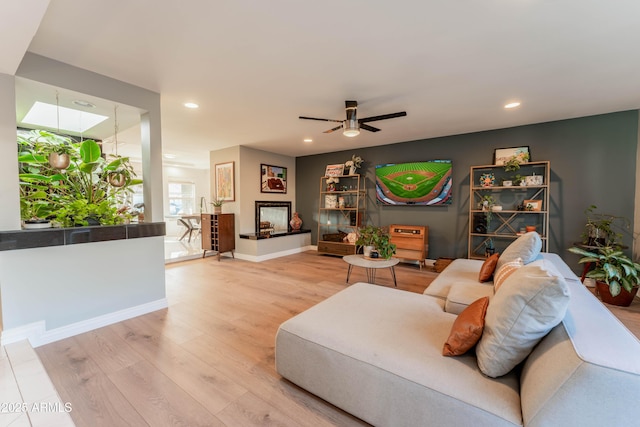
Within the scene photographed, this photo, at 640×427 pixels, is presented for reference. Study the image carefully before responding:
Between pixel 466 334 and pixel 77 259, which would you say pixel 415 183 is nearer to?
pixel 466 334

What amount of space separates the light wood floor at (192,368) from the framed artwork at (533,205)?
3451 mm

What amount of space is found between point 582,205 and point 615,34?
282 cm

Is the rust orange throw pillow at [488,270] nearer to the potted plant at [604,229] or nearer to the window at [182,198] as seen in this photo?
the potted plant at [604,229]

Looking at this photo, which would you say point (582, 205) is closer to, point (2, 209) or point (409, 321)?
point (409, 321)

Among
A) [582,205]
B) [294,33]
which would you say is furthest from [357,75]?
[582,205]

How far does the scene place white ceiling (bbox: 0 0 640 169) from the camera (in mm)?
1666

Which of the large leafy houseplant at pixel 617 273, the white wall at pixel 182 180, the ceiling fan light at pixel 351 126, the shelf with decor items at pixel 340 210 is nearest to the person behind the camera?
the large leafy houseplant at pixel 617 273

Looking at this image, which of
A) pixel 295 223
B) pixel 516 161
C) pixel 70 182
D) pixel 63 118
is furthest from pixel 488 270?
pixel 63 118

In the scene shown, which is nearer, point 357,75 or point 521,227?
point 357,75

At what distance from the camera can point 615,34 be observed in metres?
1.88

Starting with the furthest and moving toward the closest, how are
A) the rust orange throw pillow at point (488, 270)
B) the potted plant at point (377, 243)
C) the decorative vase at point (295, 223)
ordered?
the decorative vase at point (295, 223) → the potted plant at point (377, 243) → the rust orange throw pillow at point (488, 270)

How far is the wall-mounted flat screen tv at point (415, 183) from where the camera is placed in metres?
4.73

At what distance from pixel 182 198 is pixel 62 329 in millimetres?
7712

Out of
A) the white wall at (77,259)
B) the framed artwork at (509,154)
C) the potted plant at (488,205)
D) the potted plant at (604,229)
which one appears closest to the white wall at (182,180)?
the white wall at (77,259)
